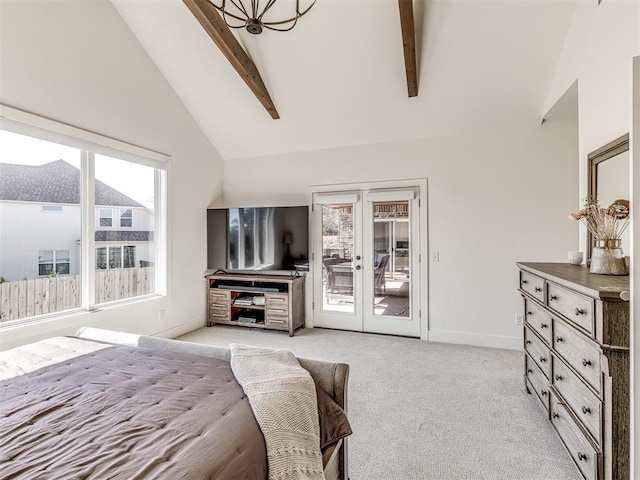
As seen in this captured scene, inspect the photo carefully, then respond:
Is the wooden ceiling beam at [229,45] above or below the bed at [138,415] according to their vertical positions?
above

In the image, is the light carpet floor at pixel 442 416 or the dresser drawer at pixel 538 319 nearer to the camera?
the light carpet floor at pixel 442 416

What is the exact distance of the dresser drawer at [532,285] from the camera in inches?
86.3

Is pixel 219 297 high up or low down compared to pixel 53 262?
down

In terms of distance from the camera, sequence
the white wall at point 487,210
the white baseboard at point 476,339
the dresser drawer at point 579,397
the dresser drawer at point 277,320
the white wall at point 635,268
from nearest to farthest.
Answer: the white wall at point 635,268, the dresser drawer at point 579,397, the white wall at point 487,210, the white baseboard at point 476,339, the dresser drawer at point 277,320

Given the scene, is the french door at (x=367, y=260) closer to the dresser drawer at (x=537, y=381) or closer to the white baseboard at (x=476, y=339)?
the white baseboard at (x=476, y=339)

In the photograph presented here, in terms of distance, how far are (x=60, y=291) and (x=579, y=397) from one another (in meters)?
4.10

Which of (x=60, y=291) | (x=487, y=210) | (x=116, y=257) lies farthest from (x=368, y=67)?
(x=60, y=291)

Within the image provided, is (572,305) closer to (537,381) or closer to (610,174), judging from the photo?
(537,381)

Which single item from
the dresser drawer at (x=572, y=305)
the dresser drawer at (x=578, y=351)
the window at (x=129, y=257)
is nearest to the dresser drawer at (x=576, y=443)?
the dresser drawer at (x=578, y=351)

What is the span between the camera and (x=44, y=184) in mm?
2994

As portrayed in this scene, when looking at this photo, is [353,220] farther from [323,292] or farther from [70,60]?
[70,60]

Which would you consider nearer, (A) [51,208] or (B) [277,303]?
(A) [51,208]

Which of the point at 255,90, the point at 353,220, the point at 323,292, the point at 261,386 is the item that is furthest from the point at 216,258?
the point at 261,386

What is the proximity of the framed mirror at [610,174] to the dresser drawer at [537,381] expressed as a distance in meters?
0.96
